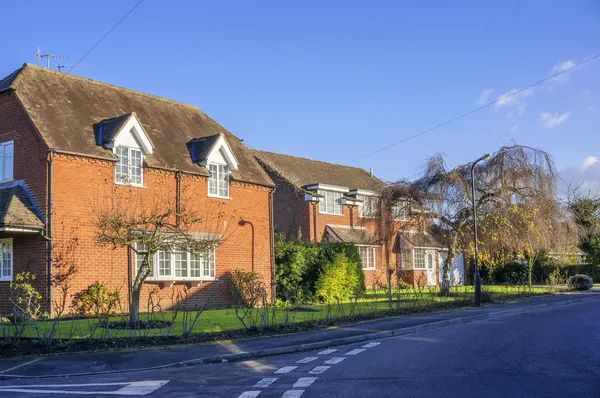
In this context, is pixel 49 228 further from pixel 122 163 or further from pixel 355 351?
pixel 355 351

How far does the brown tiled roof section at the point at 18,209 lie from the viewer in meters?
18.3

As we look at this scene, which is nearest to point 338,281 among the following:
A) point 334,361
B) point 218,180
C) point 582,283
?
point 218,180

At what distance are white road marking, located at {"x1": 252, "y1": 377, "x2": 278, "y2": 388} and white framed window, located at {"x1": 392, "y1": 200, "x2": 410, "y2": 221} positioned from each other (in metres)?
20.3

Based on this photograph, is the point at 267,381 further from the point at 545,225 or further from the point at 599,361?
the point at 545,225

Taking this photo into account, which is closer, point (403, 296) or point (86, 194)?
point (86, 194)

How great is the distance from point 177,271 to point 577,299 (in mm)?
18125

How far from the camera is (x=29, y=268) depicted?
19.4 m

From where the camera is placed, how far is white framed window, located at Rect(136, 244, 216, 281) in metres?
21.8

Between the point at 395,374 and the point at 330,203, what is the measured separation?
1073 inches

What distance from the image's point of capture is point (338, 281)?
27.0 metres

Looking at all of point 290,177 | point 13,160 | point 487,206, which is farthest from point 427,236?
point 13,160

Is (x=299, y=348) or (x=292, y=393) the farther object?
(x=299, y=348)

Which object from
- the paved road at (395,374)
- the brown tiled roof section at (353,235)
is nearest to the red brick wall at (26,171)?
the paved road at (395,374)

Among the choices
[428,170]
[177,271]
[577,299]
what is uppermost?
[428,170]
